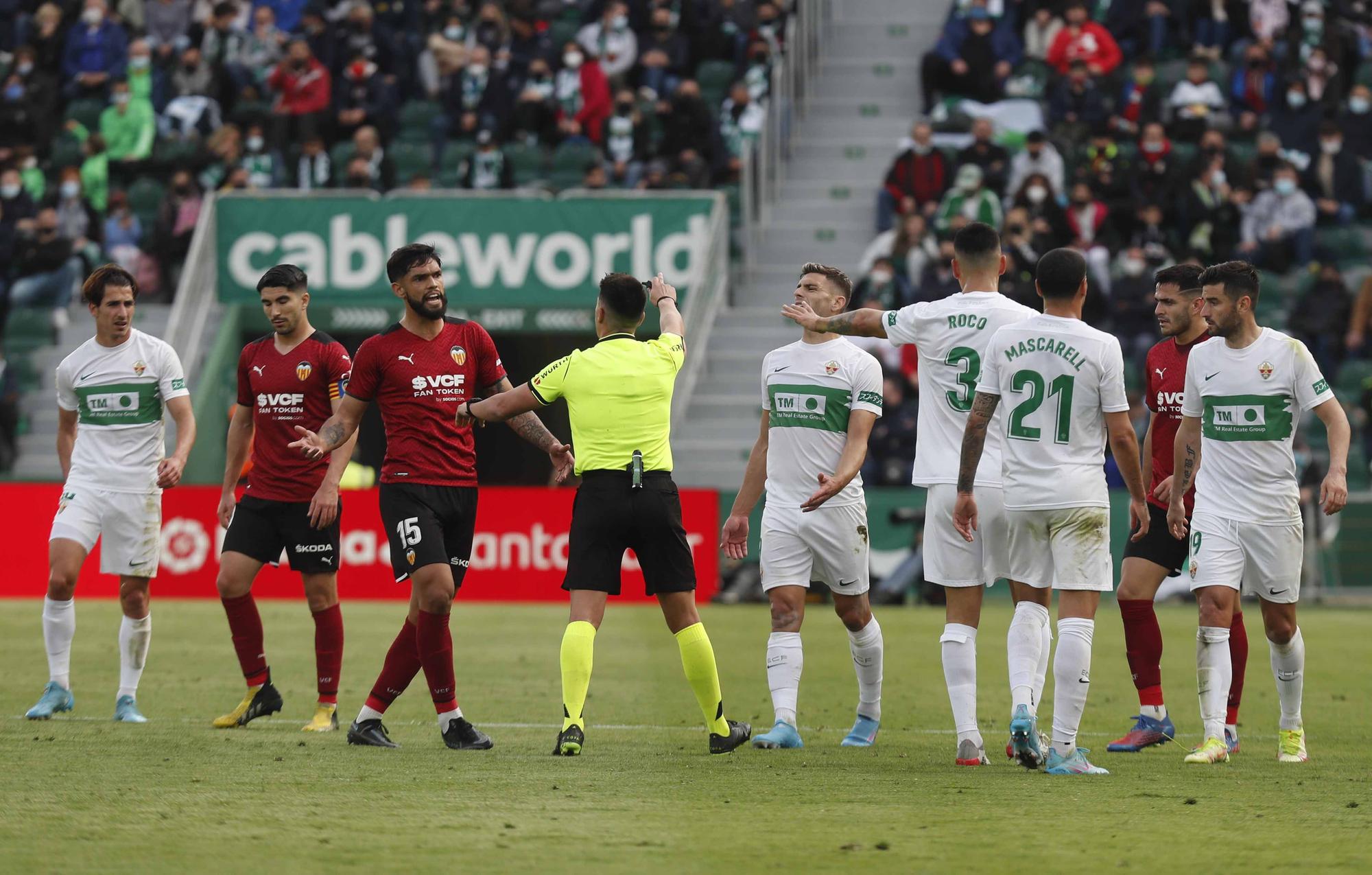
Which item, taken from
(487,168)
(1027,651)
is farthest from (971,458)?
(487,168)

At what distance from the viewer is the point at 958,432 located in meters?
8.78

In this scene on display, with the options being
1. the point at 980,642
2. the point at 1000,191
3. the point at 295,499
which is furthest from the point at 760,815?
the point at 1000,191

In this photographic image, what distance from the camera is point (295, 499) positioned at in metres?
9.92

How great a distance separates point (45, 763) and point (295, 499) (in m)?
2.32

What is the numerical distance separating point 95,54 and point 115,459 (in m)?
20.1

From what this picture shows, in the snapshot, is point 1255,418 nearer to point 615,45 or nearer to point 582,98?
point 582,98

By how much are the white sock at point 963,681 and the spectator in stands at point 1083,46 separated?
18978mm

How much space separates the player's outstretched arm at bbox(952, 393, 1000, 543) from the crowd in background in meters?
13.2

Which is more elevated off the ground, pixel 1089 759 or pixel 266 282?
pixel 266 282

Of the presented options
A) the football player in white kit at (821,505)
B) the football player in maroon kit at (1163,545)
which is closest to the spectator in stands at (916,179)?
the football player in maroon kit at (1163,545)

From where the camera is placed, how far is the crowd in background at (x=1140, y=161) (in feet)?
74.8

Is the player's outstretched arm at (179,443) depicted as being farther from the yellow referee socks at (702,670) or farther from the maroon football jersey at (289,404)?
the yellow referee socks at (702,670)

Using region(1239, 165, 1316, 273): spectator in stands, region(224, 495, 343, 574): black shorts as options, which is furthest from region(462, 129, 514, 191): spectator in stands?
region(224, 495, 343, 574): black shorts

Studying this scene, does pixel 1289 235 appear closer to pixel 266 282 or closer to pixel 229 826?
pixel 266 282
